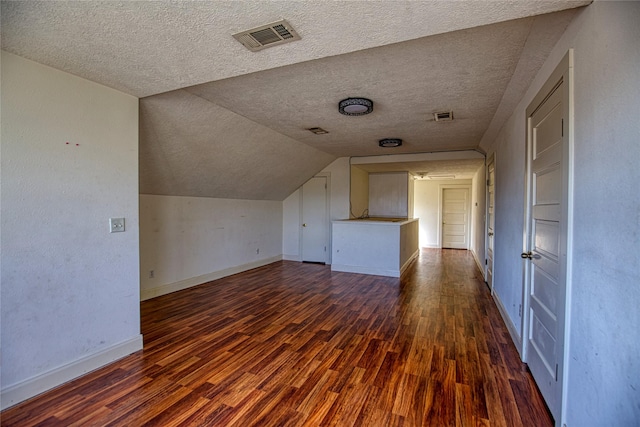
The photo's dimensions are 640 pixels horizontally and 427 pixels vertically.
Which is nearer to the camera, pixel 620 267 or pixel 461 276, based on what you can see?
pixel 620 267

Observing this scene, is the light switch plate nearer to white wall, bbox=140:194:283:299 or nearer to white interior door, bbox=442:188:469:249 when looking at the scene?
white wall, bbox=140:194:283:299

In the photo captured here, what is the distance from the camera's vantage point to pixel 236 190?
17.6 ft

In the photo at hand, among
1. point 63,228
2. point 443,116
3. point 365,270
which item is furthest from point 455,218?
point 63,228

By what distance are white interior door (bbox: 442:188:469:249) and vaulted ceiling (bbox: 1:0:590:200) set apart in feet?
18.2

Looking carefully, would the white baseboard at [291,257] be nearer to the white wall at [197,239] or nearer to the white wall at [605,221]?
the white wall at [197,239]

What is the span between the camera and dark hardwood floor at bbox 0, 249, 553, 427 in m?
1.78

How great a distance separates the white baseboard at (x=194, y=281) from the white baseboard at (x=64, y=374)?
5.32 ft

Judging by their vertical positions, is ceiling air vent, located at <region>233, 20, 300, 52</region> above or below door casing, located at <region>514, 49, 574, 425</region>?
above

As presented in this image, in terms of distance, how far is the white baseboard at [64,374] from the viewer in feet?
6.08

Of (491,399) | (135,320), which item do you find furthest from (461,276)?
(135,320)

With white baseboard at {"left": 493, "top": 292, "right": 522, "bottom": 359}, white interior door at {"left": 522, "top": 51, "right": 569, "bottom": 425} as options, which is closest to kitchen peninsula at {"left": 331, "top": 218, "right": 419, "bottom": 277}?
white baseboard at {"left": 493, "top": 292, "right": 522, "bottom": 359}

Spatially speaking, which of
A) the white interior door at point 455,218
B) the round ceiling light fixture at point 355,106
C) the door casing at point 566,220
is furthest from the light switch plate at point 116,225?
the white interior door at point 455,218

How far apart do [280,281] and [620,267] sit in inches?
176

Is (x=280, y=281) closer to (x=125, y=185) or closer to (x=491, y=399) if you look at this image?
(x=125, y=185)
